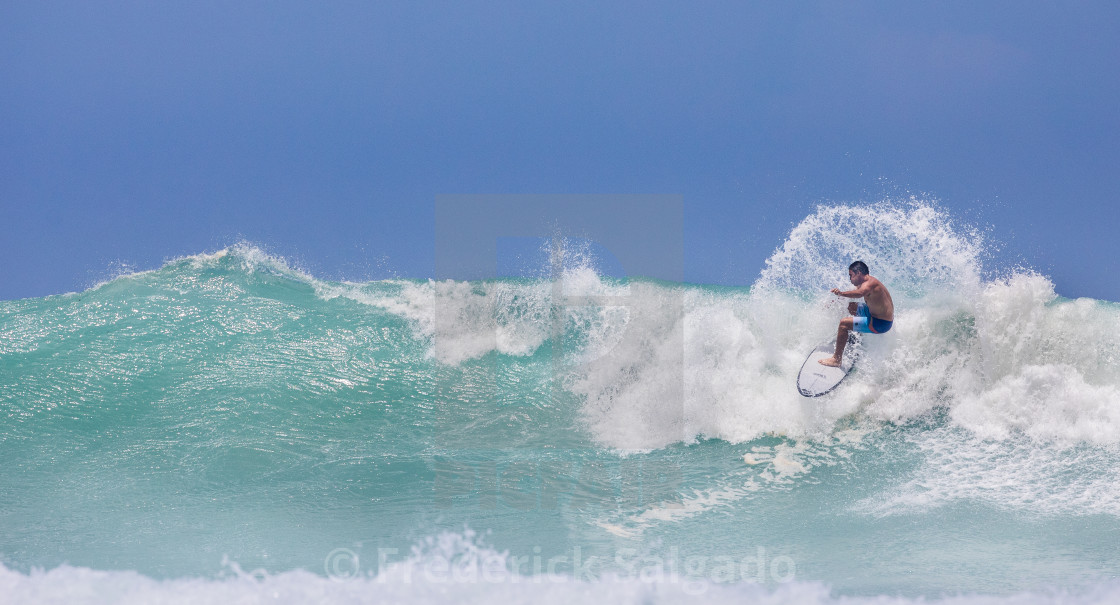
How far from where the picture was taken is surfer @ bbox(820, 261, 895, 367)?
22.0 feet

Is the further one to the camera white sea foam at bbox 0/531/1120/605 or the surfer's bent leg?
the surfer's bent leg

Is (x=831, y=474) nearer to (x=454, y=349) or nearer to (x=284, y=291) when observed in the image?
(x=454, y=349)

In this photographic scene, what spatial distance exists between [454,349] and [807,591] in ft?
21.5

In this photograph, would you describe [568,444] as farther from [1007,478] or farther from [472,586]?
[1007,478]

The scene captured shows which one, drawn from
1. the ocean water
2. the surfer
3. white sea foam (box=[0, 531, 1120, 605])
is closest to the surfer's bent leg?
the surfer

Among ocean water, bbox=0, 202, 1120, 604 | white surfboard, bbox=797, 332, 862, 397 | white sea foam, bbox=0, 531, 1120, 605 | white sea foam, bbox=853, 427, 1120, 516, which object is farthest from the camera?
white surfboard, bbox=797, 332, 862, 397

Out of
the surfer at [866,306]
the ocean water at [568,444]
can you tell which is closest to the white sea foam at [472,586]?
the ocean water at [568,444]

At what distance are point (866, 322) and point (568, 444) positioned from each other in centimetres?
334

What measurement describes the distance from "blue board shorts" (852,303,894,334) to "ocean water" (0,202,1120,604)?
75 centimetres

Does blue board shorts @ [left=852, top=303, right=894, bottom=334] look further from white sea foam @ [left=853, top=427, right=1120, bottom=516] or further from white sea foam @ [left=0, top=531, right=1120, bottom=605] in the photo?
white sea foam @ [left=0, top=531, right=1120, bottom=605]

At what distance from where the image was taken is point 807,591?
416 centimetres

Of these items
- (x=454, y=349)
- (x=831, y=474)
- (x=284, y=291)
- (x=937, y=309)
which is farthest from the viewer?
(x=284, y=291)

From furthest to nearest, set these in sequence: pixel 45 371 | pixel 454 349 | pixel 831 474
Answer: pixel 454 349, pixel 45 371, pixel 831 474

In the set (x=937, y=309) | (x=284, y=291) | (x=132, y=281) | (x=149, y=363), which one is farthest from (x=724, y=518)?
(x=132, y=281)
